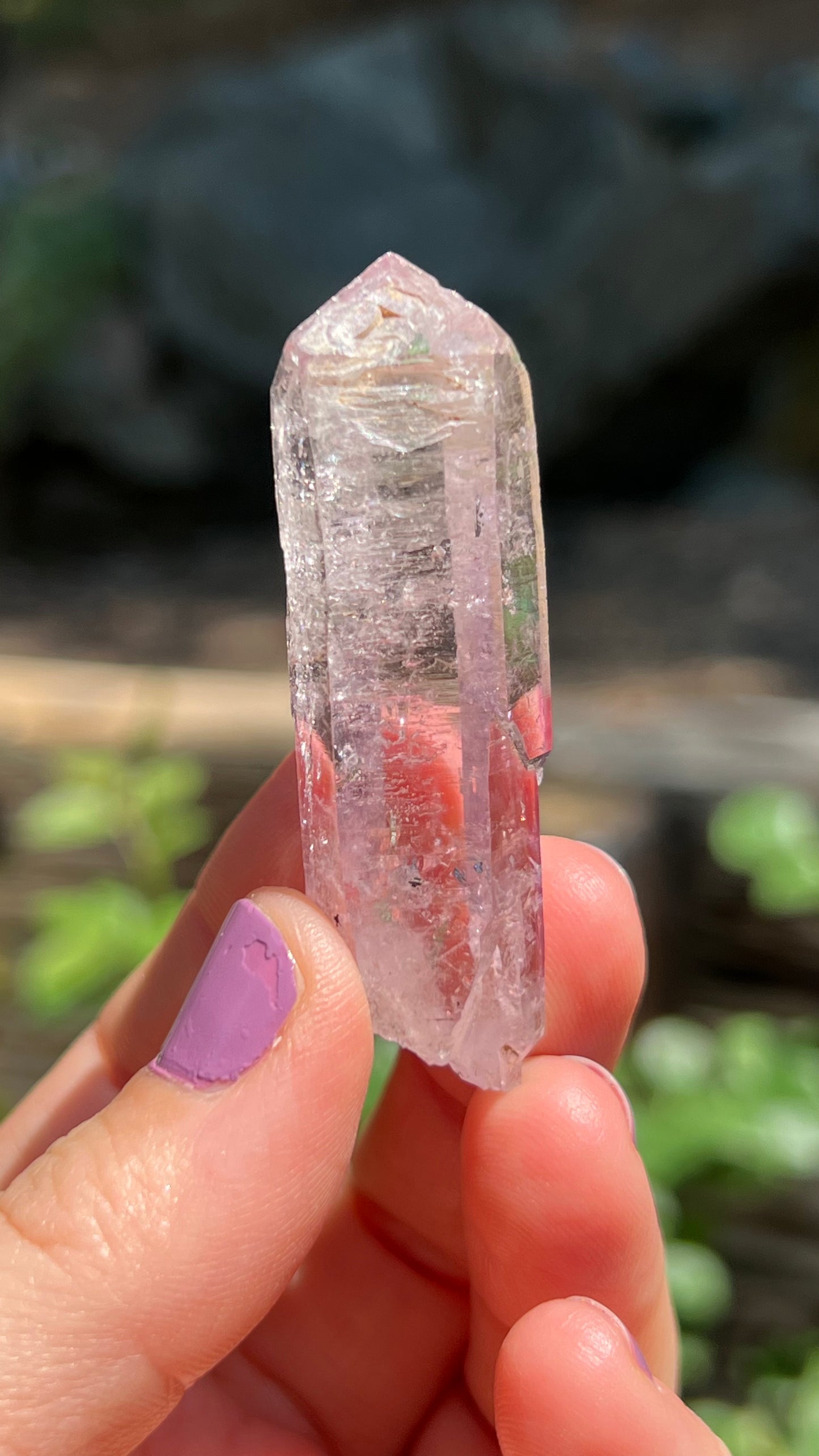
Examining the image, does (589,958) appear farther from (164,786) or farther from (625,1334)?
(164,786)

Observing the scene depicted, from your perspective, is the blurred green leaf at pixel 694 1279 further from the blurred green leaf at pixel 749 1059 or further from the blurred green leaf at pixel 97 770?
the blurred green leaf at pixel 97 770

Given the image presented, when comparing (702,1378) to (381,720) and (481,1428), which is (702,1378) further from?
(381,720)

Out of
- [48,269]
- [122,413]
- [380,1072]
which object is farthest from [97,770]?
[48,269]

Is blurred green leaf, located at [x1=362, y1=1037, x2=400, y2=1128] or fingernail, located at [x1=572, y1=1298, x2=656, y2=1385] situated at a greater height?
fingernail, located at [x1=572, y1=1298, x2=656, y2=1385]

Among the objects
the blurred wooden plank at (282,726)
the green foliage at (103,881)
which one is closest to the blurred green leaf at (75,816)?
the green foliage at (103,881)

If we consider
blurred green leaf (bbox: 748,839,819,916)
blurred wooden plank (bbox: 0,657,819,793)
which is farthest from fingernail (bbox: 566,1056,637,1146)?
blurred wooden plank (bbox: 0,657,819,793)

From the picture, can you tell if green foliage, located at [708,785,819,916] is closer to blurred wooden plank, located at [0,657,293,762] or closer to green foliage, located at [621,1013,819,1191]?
green foliage, located at [621,1013,819,1191]

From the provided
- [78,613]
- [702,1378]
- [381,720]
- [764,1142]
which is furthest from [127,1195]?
[78,613]

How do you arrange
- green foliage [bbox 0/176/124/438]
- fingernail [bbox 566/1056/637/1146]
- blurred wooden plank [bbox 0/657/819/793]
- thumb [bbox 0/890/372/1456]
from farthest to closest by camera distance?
green foliage [bbox 0/176/124/438] < blurred wooden plank [bbox 0/657/819/793] < fingernail [bbox 566/1056/637/1146] < thumb [bbox 0/890/372/1456]
